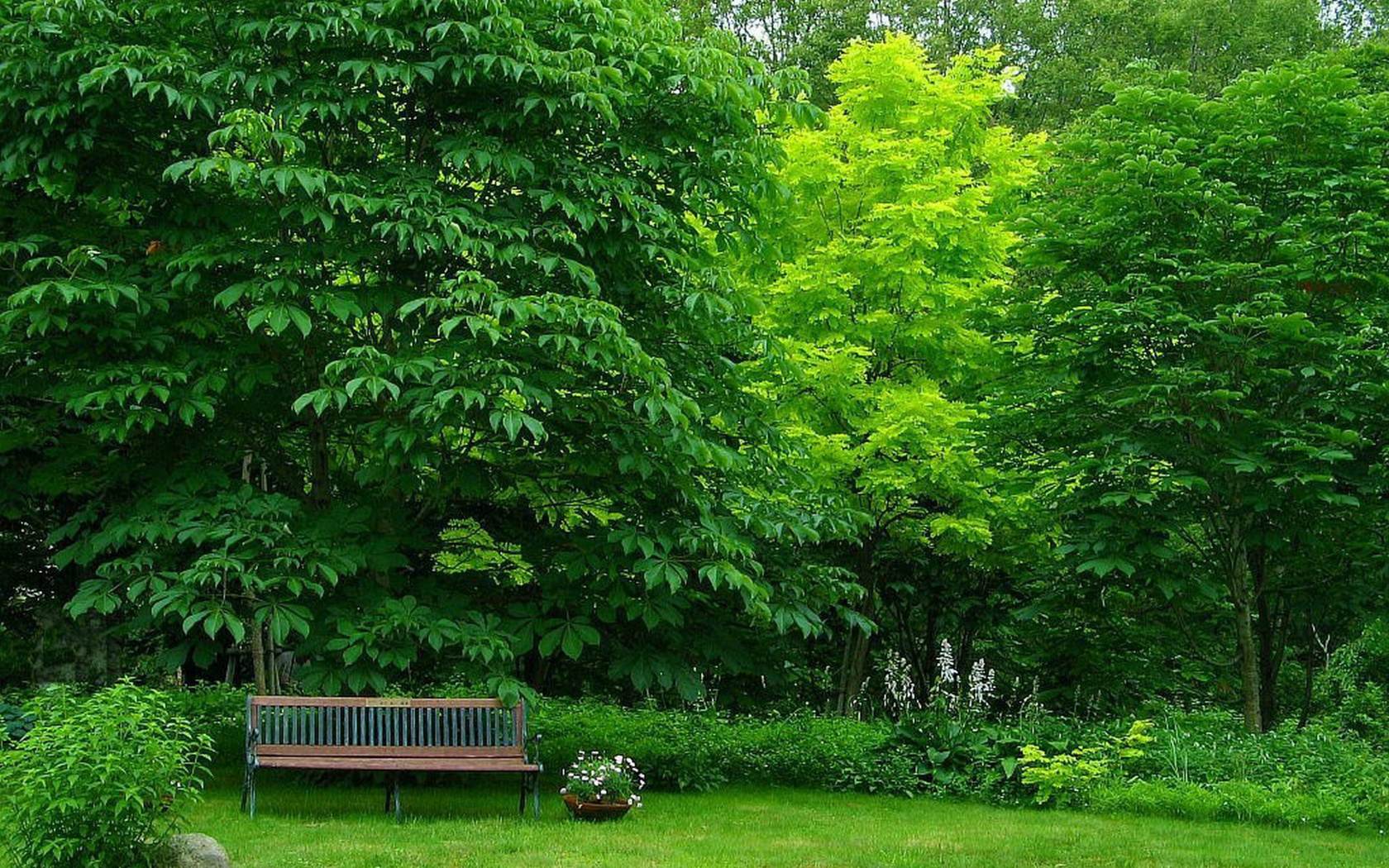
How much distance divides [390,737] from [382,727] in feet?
0.45

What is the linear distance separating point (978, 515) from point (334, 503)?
6.27 m

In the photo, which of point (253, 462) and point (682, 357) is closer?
point (682, 357)

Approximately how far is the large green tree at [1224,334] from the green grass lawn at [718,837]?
2.69m

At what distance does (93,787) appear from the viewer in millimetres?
→ 5730

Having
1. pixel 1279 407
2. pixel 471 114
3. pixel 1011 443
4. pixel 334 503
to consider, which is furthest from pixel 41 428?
pixel 1279 407

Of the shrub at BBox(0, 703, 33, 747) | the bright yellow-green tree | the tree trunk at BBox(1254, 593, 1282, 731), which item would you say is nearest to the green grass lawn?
the shrub at BBox(0, 703, 33, 747)

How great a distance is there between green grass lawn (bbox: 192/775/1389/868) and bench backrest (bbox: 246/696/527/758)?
410mm

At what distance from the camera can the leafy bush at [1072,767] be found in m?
9.51

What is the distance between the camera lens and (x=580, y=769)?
8516 millimetres

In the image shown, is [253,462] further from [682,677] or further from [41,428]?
[682,677]

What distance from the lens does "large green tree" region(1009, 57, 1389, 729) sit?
10617mm

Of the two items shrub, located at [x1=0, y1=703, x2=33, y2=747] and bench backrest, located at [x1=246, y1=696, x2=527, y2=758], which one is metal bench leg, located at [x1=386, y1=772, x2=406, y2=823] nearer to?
bench backrest, located at [x1=246, y1=696, x2=527, y2=758]

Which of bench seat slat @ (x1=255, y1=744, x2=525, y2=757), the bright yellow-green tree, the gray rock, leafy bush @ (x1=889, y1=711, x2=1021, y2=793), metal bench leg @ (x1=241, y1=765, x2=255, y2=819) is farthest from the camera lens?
the bright yellow-green tree

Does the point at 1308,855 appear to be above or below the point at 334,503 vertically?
below
